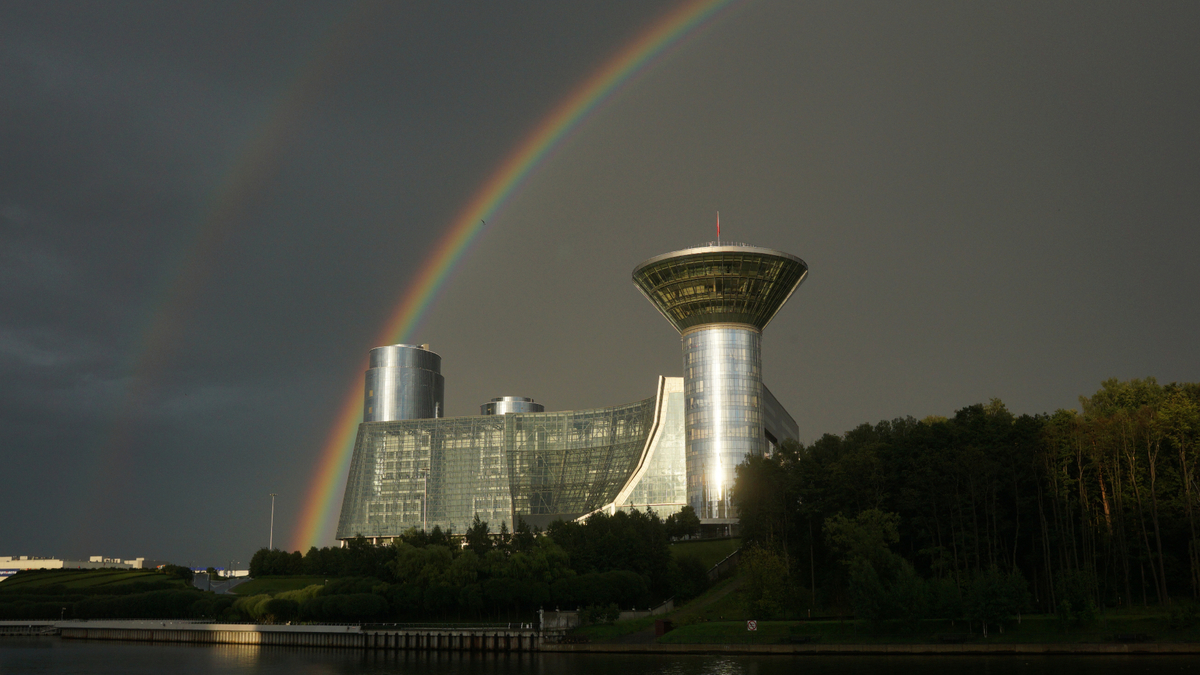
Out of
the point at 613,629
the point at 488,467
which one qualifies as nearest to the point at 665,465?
the point at 488,467

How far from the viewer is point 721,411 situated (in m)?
139

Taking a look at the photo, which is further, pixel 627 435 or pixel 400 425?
pixel 400 425

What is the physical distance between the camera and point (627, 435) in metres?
161

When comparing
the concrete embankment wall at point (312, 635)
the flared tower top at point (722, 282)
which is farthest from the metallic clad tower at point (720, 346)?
the concrete embankment wall at point (312, 635)

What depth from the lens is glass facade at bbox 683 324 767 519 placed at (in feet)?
451

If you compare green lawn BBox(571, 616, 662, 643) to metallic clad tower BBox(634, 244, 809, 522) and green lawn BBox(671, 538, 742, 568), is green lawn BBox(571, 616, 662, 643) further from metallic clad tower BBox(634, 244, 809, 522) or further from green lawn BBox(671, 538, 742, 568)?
metallic clad tower BBox(634, 244, 809, 522)

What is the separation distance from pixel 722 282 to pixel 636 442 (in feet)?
108

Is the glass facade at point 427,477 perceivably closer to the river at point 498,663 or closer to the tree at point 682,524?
the tree at point 682,524

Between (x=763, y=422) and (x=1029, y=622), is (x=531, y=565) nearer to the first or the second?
(x=1029, y=622)

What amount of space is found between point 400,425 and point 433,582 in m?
81.1

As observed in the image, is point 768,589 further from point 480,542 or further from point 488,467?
point 488,467

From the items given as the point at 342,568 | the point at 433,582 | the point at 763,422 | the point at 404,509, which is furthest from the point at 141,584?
the point at 763,422

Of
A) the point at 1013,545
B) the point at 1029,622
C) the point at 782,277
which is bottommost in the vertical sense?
the point at 1029,622

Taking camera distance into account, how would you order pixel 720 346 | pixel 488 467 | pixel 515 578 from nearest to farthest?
pixel 515 578, pixel 720 346, pixel 488 467
